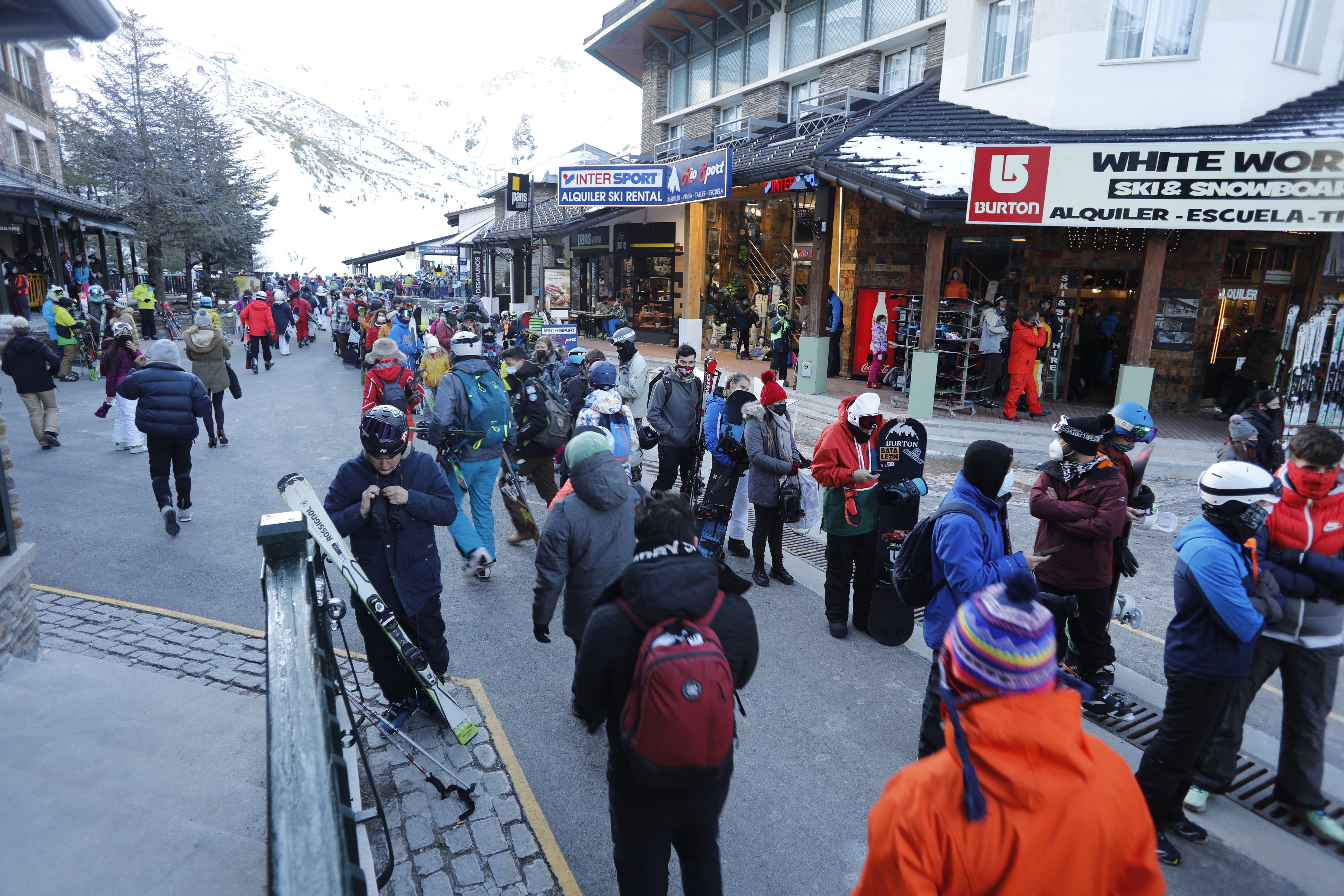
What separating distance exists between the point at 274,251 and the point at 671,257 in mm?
98769

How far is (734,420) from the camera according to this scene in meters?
6.68

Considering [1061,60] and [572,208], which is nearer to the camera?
[1061,60]

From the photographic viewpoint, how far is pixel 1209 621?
3396 millimetres

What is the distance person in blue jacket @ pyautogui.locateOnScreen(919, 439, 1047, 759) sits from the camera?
355cm

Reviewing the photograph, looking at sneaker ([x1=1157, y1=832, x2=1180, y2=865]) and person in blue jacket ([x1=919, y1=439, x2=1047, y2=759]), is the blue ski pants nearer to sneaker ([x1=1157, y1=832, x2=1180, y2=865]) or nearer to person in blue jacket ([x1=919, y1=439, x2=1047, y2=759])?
person in blue jacket ([x1=919, y1=439, x2=1047, y2=759])

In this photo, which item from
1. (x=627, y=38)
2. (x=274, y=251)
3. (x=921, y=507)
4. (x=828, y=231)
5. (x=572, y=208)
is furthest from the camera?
(x=274, y=251)

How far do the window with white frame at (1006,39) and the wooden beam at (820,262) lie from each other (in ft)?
12.4

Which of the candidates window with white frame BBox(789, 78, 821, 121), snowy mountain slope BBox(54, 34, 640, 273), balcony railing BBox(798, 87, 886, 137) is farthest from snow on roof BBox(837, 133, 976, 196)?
snowy mountain slope BBox(54, 34, 640, 273)

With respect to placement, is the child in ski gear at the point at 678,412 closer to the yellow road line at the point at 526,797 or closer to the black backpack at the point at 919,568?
the yellow road line at the point at 526,797

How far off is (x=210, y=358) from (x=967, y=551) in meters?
10.6

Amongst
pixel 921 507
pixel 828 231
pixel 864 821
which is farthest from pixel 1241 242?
pixel 864 821

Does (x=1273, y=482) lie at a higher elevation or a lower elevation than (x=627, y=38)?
lower

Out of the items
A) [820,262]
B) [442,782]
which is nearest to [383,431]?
[442,782]

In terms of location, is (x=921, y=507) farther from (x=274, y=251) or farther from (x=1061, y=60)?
(x=274, y=251)
